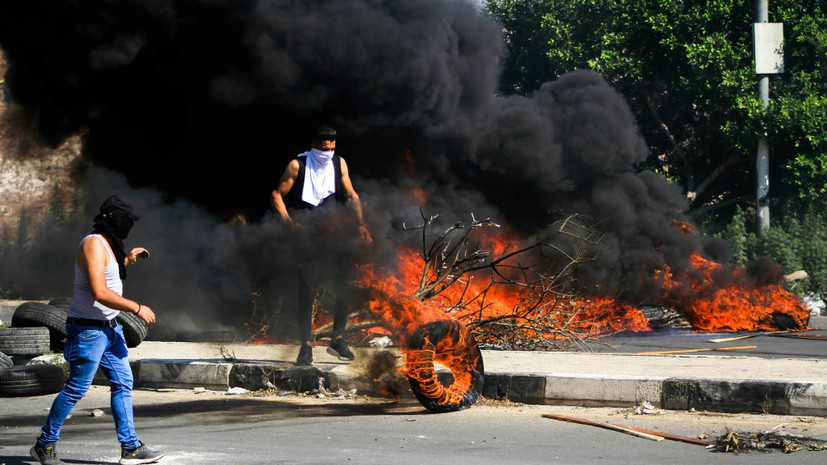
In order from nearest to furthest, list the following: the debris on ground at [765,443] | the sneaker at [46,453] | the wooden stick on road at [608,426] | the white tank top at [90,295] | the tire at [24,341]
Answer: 1. the sneaker at [46,453]
2. the white tank top at [90,295]
3. the debris on ground at [765,443]
4. the wooden stick on road at [608,426]
5. the tire at [24,341]

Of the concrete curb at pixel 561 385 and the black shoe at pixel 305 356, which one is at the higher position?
the black shoe at pixel 305 356

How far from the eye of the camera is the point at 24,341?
30.6 feet

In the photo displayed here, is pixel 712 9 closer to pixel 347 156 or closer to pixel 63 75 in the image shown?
pixel 347 156

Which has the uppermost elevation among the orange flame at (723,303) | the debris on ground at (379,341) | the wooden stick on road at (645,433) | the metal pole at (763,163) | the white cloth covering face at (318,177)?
the metal pole at (763,163)

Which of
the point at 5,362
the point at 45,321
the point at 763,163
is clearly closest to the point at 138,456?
the point at 5,362

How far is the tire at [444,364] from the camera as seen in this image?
5.91 metres

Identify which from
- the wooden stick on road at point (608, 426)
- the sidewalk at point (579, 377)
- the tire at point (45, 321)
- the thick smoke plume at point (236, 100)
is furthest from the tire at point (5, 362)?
the wooden stick on road at point (608, 426)

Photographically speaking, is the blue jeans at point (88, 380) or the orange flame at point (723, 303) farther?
the orange flame at point (723, 303)

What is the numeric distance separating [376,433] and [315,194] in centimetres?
219

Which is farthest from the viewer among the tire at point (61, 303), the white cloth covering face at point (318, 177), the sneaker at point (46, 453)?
the tire at point (61, 303)

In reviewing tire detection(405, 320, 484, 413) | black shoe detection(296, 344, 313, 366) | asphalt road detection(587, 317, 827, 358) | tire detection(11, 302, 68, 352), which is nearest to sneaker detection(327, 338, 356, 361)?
black shoe detection(296, 344, 313, 366)

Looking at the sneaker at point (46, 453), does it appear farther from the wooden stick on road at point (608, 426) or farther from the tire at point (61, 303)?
the tire at point (61, 303)

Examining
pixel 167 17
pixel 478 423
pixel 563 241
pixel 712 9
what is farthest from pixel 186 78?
pixel 712 9

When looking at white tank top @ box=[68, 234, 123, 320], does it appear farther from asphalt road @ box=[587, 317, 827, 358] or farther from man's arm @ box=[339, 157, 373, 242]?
asphalt road @ box=[587, 317, 827, 358]
